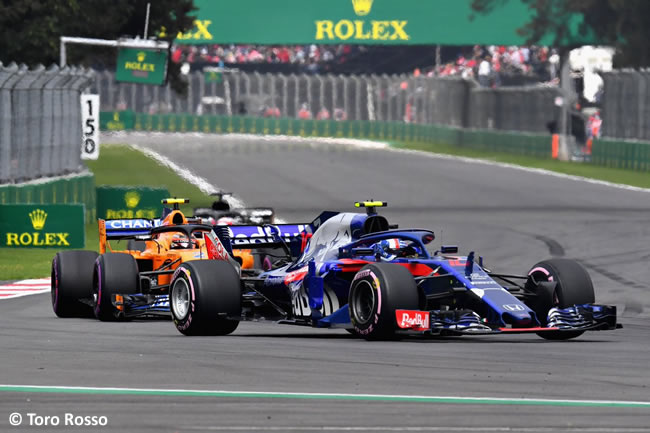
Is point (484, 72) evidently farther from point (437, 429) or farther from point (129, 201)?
point (437, 429)

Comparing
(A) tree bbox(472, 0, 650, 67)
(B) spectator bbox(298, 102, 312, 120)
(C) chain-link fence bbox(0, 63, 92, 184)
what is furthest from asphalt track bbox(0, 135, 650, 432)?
(B) spectator bbox(298, 102, 312, 120)

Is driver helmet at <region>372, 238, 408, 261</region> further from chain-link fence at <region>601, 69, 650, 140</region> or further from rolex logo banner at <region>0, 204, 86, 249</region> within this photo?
chain-link fence at <region>601, 69, 650, 140</region>

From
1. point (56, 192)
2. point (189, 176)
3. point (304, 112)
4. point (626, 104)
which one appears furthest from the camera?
point (304, 112)

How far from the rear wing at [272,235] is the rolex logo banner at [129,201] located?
11265 mm

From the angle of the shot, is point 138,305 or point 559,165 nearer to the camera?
point 138,305

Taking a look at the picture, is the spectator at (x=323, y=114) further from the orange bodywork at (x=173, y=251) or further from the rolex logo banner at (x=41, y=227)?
the orange bodywork at (x=173, y=251)

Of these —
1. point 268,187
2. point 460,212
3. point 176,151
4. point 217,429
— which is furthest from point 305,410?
point 176,151

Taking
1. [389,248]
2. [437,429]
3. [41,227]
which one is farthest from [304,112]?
[437,429]

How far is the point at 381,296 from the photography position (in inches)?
479

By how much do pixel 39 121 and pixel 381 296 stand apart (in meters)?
17.6

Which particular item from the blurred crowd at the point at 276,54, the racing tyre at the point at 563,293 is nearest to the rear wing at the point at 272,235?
the racing tyre at the point at 563,293

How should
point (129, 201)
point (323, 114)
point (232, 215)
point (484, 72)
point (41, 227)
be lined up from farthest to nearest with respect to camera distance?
1. point (323, 114)
2. point (484, 72)
3. point (129, 201)
4. point (41, 227)
5. point (232, 215)

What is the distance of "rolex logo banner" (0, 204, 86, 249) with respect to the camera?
2383cm

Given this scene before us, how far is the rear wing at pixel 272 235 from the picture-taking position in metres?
14.8
